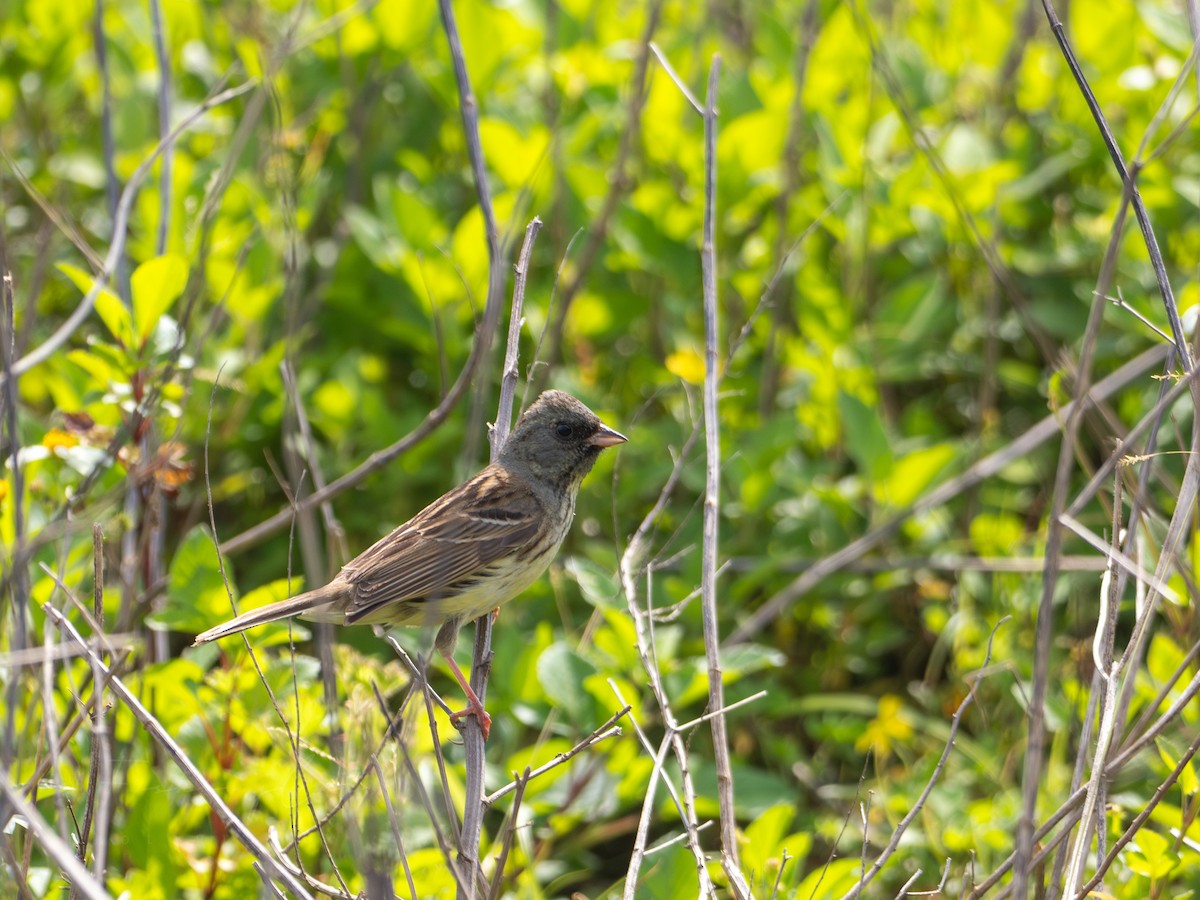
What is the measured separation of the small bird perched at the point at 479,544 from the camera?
3604 mm

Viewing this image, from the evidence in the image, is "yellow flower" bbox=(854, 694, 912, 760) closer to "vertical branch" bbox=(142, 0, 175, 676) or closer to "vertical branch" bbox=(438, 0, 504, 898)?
"vertical branch" bbox=(438, 0, 504, 898)

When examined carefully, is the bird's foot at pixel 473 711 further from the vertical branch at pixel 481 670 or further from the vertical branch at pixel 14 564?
the vertical branch at pixel 14 564

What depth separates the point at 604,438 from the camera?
12.8ft

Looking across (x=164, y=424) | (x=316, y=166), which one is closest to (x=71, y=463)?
(x=164, y=424)

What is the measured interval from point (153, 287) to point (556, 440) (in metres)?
1.17

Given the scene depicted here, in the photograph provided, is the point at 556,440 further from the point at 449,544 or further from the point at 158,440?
the point at 158,440

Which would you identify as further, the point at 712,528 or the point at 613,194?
the point at 613,194

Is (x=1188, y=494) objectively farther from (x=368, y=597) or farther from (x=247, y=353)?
(x=247, y=353)

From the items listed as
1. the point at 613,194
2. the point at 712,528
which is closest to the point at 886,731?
the point at 712,528

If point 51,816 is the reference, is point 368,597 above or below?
above

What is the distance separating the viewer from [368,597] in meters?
3.62

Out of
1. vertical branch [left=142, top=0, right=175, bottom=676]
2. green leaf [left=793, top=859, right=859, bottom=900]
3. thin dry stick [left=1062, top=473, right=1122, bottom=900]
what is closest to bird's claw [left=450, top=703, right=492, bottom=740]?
green leaf [left=793, top=859, right=859, bottom=900]

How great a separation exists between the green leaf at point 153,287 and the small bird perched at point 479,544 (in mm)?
858

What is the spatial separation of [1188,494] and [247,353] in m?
3.22
